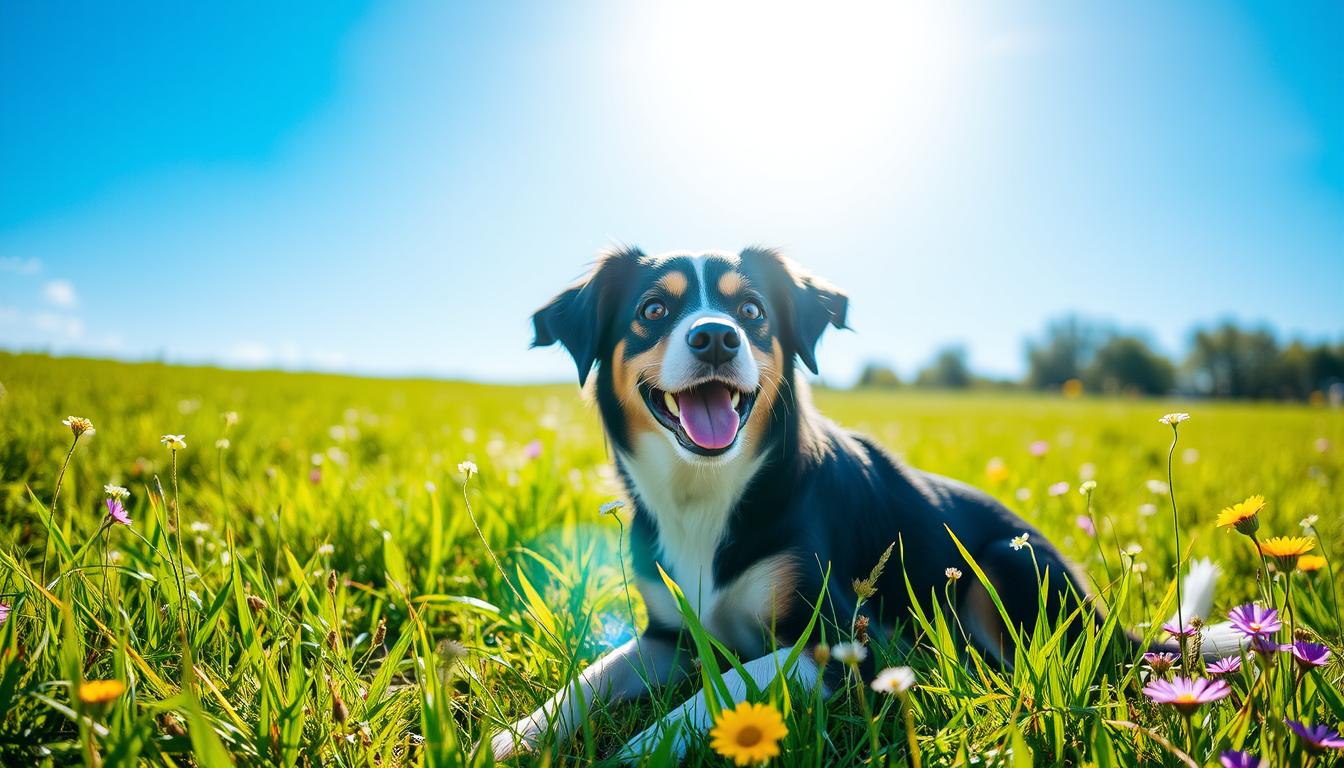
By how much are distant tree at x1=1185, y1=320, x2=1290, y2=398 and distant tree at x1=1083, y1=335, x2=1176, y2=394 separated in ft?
10.4

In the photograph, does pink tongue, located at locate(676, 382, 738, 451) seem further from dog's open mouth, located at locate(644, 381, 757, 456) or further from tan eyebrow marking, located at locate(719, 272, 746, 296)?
tan eyebrow marking, located at locate(719, 272, 746, 296)

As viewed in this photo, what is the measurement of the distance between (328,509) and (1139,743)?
3452 millimetres

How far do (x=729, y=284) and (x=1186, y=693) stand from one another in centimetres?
212

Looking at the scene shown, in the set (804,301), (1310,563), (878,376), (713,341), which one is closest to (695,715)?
(713,341)

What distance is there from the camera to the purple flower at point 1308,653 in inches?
56.5

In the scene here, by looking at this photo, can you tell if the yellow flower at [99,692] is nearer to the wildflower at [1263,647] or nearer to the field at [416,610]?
the field at [416,610]

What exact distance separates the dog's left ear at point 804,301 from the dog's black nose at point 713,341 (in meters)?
0.60

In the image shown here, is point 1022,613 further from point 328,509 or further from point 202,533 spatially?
point 202,533

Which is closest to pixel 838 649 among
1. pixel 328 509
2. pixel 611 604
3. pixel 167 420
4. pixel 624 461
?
pixel 624 461

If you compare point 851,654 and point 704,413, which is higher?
point 704,413

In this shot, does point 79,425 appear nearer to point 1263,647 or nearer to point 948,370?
point 1263,647

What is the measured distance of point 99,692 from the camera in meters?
1.16

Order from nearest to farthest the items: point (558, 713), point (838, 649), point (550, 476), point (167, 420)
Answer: point (838, 649)
point (558, 713)
point (550, 476)
point (167, 420)

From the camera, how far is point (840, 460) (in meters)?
2.91
